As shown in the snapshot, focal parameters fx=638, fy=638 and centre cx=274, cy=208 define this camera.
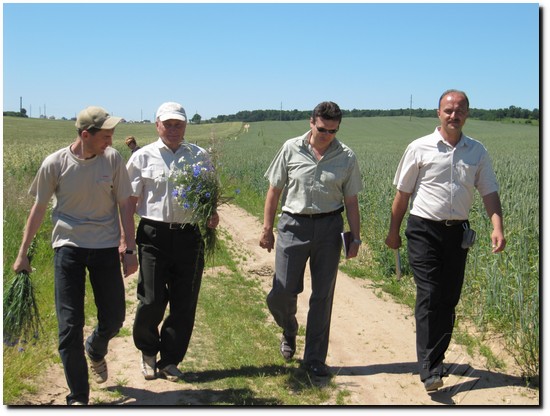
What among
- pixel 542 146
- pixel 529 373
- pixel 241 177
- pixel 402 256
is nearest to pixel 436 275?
pixel 529 373

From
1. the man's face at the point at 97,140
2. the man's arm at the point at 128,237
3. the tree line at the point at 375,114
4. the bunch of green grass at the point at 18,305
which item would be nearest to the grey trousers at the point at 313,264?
the man's arm at the point at 128,237

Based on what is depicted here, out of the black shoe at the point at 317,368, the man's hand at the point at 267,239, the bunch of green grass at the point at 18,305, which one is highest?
the man's hand at the point at 267,239

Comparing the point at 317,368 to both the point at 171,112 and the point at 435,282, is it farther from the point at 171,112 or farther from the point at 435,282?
the point at 171,112

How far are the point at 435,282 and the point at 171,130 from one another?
2.27m

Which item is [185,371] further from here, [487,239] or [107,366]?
[487,239]

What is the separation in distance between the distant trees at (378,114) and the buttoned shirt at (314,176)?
198 feet

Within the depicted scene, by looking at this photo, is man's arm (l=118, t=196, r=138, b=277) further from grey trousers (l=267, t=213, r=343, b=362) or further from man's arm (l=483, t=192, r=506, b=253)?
man's arm (l=483, t=192, r=506, b=253)

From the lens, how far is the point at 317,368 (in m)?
5.02

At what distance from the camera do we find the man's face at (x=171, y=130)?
4.66m

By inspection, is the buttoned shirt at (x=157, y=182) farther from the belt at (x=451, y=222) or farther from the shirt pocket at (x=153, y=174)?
the belt at (x=451, y=222)

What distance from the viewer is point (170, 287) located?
4.90m

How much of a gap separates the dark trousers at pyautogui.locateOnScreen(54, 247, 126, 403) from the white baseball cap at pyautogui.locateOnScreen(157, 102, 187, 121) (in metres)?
1.01

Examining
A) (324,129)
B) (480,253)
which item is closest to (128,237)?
(324,129)

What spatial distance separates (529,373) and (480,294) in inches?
63.2
